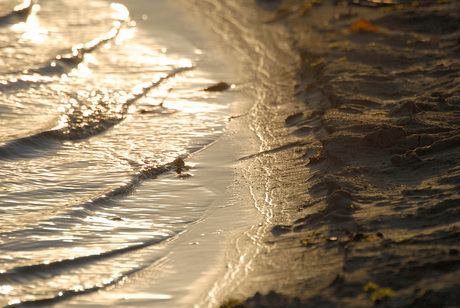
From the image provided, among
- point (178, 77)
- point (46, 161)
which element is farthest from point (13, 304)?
point (178, 77)

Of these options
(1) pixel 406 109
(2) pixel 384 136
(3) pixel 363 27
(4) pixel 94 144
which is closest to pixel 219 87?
(4) pixel 94 144

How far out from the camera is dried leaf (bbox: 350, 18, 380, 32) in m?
10.1

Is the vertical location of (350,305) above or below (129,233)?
above

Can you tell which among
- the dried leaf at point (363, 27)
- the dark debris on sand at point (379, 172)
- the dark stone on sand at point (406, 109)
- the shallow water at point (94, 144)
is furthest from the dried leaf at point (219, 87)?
the dark stone on sand at point (406, 109)

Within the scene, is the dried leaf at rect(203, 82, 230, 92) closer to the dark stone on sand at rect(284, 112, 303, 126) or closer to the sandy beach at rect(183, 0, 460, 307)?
the sandy beach at rect(183, 0, 460, 307)

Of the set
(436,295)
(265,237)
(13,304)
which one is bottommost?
(13,304)

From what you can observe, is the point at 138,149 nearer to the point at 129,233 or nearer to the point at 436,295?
the point at 129,233

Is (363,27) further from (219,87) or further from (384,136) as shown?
(384,136)

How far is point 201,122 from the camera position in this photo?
7785 millimetres

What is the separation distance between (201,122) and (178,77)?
7.27 ft

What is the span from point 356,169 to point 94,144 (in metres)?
3.45

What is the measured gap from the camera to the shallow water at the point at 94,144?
464 centimetres

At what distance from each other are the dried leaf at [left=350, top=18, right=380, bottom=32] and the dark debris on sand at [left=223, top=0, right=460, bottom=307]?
0.06 m

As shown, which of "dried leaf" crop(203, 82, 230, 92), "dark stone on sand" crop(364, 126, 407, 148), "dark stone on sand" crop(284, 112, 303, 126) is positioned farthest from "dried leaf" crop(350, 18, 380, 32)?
"dark stone on sand" crop(364, 126, 407, 148)
